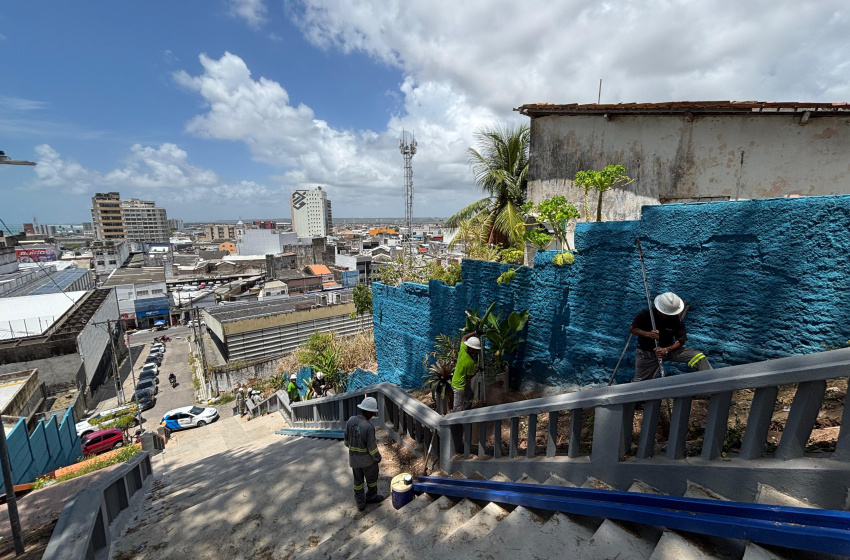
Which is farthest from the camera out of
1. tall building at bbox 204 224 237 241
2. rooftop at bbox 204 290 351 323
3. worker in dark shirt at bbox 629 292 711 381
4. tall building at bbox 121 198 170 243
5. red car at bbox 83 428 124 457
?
tall building at bbox 204 224 237 241

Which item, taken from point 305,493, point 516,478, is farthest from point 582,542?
point 305,493

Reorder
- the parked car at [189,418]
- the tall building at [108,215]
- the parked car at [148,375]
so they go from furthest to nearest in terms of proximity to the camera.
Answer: the tall building at [108,215], the parked car at [148,375], the parked car at [189,418]

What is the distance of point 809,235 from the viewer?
3.28 metres

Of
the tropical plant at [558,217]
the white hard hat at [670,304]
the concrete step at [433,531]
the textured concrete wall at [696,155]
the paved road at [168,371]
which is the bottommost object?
the paved road at [168,371]

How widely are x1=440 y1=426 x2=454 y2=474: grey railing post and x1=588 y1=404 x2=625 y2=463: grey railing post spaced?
1707mm

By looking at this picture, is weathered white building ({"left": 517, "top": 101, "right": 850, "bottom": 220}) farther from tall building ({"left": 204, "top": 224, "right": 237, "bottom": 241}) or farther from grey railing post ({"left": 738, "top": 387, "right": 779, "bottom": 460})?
tall building ({"left": 204, "top": 224, "right": 237, "bottom": 241})

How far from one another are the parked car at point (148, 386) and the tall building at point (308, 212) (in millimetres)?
106110

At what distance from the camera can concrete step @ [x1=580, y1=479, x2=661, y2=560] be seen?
2011 millimetres

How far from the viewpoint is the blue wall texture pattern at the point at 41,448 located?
8680 millimetres

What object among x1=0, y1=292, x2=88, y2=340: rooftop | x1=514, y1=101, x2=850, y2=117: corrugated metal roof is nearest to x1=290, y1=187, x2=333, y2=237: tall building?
x1=0, y1=292, x2=88, y2=340: rooftop

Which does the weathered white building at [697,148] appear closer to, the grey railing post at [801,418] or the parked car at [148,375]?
the grey railing post at [801,418]

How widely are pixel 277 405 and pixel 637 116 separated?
45.2ft

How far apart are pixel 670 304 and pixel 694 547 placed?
226 cm

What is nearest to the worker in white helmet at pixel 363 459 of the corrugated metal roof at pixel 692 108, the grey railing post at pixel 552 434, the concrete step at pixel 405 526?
the concrete step at pixel 405 526
